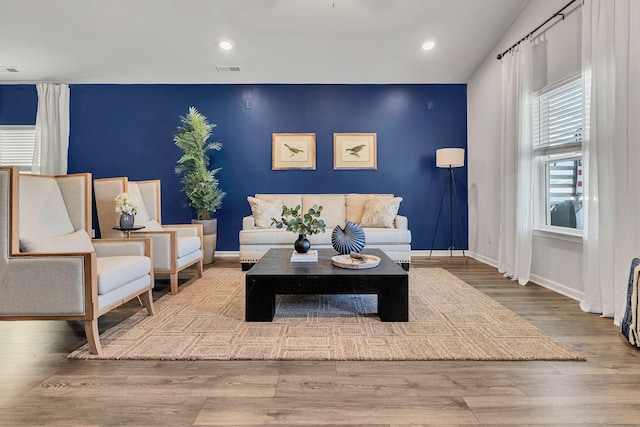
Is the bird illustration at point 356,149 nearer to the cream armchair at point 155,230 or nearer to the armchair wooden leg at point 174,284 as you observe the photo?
the cream armchair at point 155,230

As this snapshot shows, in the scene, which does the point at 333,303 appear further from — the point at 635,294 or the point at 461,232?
the point at 461,232

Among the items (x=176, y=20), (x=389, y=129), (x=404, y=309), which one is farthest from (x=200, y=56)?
(x=404, y=309)

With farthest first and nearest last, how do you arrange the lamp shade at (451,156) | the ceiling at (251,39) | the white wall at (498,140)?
the lamp shade at (451,156), the ceiling at (251,39), the white wall at (498,140)

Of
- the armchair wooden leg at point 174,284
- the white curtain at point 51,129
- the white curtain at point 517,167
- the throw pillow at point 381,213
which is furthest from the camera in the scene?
the white curtain at point 51,129

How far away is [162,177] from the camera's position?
5273 millimetres

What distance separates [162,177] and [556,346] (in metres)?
5.24

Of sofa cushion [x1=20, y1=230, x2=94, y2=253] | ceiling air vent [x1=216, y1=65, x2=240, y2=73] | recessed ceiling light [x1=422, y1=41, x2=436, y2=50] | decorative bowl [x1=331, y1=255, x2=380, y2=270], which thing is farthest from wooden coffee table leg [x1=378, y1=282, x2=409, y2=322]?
ceiling air vent [x1=216, y1=65, x2=240, y2=73]

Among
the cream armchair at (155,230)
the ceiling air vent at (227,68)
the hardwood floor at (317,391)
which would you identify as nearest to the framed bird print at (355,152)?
the ceiling air vent at (227,68)

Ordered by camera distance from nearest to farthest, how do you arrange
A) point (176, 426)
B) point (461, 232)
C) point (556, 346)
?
point (176, 426)
point (556, 346)
point (461, 232)

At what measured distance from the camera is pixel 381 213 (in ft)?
14.8

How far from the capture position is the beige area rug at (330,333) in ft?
6.26

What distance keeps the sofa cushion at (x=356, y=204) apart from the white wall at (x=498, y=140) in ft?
4.43

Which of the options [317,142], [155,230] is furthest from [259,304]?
[317,142]

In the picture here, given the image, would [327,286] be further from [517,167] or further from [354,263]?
[517,167]
